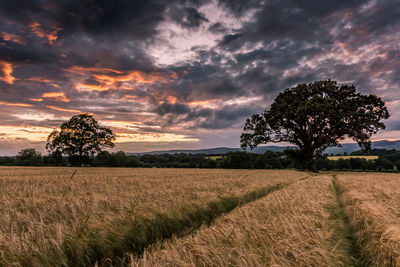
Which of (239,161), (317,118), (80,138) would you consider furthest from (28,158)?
(317,118)

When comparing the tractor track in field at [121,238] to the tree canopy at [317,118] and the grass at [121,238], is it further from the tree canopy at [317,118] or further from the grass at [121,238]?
the tree canopy at [317,118]

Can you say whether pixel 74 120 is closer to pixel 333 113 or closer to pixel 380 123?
pixel 333 113

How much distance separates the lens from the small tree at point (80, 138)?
47.0 m

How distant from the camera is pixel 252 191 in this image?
8969mm

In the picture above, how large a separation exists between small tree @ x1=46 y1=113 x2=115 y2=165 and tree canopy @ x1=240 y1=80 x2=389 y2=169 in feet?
112

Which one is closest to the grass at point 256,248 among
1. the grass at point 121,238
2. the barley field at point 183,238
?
the barley field at point 183,238

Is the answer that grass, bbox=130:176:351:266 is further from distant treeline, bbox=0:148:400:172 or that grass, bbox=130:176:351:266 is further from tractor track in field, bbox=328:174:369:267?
distant treeline, bbox=0:148:400:172

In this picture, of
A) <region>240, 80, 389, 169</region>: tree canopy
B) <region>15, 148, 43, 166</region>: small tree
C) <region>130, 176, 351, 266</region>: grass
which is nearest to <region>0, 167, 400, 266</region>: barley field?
<region>130, 176, 351, 266</region>: grass

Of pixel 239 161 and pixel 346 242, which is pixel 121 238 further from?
pixel 239 161

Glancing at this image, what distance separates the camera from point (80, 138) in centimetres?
4816

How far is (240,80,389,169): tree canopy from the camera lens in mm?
28188

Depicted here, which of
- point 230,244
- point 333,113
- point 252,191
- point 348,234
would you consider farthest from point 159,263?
point 333,113

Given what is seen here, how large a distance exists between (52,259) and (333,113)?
31.6 meters

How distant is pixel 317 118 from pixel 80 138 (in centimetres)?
4723
